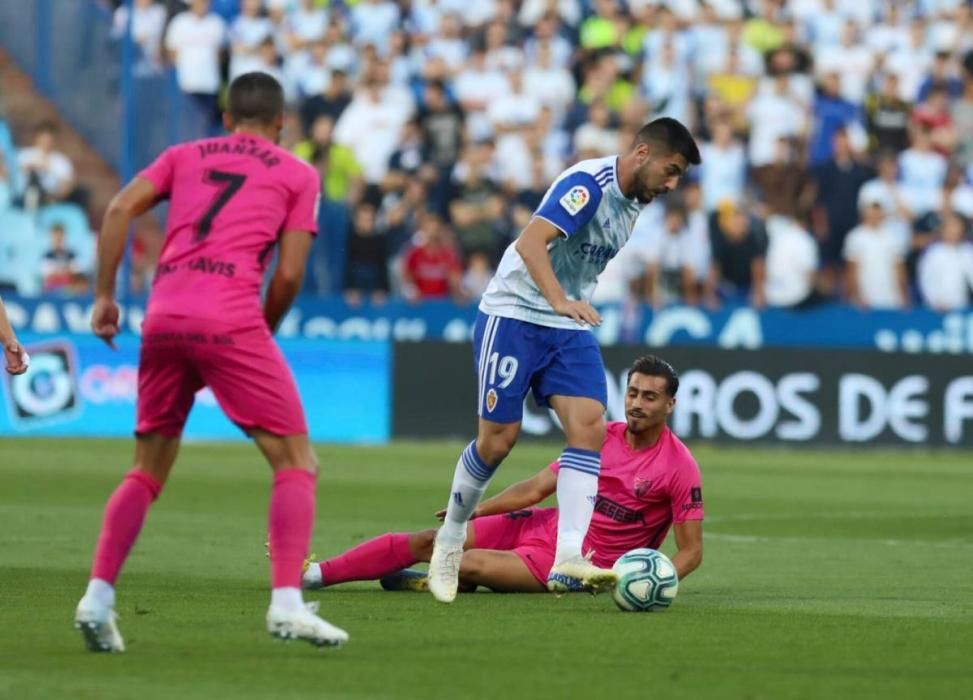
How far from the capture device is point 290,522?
23.1ft

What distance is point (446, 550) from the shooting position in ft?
30.6

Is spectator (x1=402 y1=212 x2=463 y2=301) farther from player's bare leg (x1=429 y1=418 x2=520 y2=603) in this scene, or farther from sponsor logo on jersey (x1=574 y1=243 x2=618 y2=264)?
Answer: player's bare leg (x1=429 y1=418 x2=520 y2=603)

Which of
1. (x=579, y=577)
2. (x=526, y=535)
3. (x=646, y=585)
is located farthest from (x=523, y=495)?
(x=646, y=585)

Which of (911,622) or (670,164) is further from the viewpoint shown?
(670,164)

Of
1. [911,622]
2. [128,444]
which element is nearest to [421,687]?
[911,622]

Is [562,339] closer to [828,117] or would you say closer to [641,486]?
[641,486]

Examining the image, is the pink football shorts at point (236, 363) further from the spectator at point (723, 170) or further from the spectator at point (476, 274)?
the spectator at point (723, 170)

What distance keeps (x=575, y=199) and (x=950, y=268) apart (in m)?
14.0

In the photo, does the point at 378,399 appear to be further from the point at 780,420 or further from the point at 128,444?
the point at 780,420

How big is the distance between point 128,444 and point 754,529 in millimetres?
9100

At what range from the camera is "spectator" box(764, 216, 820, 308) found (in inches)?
877

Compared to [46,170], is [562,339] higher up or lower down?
lower down

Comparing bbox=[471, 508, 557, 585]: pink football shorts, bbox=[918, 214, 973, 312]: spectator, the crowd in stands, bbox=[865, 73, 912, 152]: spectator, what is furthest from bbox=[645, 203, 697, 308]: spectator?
bbox=[471, 508, 557, 585]: pink football shorts

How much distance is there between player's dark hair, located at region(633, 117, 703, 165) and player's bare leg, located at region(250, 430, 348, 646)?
272 cm
